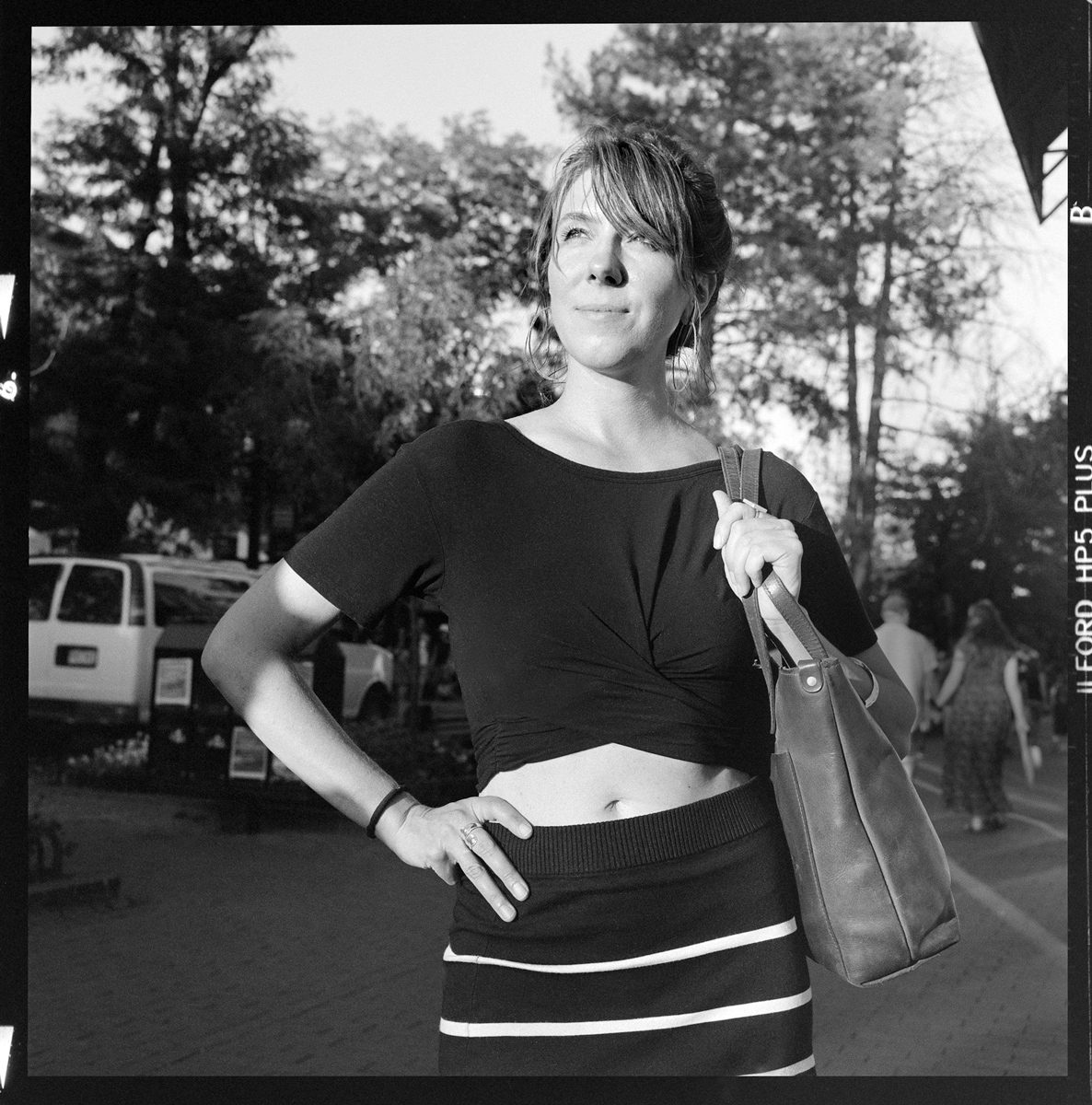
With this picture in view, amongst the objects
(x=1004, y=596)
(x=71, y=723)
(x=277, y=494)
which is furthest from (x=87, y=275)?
(x=1004, y=596)

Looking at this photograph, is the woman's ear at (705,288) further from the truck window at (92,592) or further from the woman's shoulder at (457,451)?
the truck window at (92,592)

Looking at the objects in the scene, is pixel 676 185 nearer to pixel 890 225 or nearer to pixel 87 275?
Result: pixel 87 275

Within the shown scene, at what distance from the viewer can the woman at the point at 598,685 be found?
177 centimetres

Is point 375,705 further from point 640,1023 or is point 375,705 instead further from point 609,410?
point 640,1023

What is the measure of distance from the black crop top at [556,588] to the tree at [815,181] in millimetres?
8618

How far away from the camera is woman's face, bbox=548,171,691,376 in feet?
6.21

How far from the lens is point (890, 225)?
11.1 m

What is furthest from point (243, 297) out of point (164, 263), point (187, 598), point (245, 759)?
point (245, 759)

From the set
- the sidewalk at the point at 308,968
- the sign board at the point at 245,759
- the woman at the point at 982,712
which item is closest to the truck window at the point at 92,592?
the sidewalk at the point at 308,968

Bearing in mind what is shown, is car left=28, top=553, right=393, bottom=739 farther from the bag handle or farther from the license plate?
the bag handle

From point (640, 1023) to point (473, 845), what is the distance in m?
0.30

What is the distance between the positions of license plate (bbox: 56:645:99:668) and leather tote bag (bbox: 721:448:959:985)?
9311mm

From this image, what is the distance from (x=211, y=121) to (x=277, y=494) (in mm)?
2679

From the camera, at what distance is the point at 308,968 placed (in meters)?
6.77
